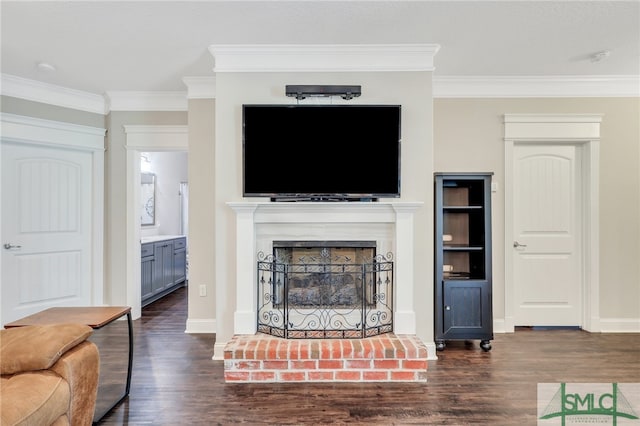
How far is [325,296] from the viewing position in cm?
303

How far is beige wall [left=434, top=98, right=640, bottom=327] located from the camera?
351 cm

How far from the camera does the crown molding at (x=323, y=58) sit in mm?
2791

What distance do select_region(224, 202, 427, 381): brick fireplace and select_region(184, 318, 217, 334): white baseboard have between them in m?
0.89

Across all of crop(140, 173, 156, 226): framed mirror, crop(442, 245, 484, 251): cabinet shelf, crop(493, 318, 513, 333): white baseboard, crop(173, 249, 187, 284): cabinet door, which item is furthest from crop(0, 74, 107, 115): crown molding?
crop(493, 318, 513, 333): white baseboard

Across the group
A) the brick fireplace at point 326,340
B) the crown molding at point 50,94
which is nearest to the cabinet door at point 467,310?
the brick fireplace at point 326,340

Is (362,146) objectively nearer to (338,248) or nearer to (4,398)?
(338,248)

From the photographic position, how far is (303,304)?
3.03m

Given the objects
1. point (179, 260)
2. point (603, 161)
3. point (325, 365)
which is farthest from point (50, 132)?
point (603, 161)

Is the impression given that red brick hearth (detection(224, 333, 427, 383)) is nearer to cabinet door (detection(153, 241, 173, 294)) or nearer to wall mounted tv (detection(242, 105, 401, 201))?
wall mounted tv (detection(242, 105, 401, 201))

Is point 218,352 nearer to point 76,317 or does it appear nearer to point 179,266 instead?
point 76,317

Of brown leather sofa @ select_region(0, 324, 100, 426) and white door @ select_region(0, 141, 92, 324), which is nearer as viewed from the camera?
brown leather sofa @ select_region(0, 324, 100, 426)

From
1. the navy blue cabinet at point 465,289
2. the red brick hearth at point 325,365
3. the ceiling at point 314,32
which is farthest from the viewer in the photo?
the navy blue cabinet at point 465,289

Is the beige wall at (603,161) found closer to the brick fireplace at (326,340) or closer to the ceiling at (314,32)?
the ceiling at (314,32)

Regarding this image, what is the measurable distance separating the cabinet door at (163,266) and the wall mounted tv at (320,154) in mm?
2674
